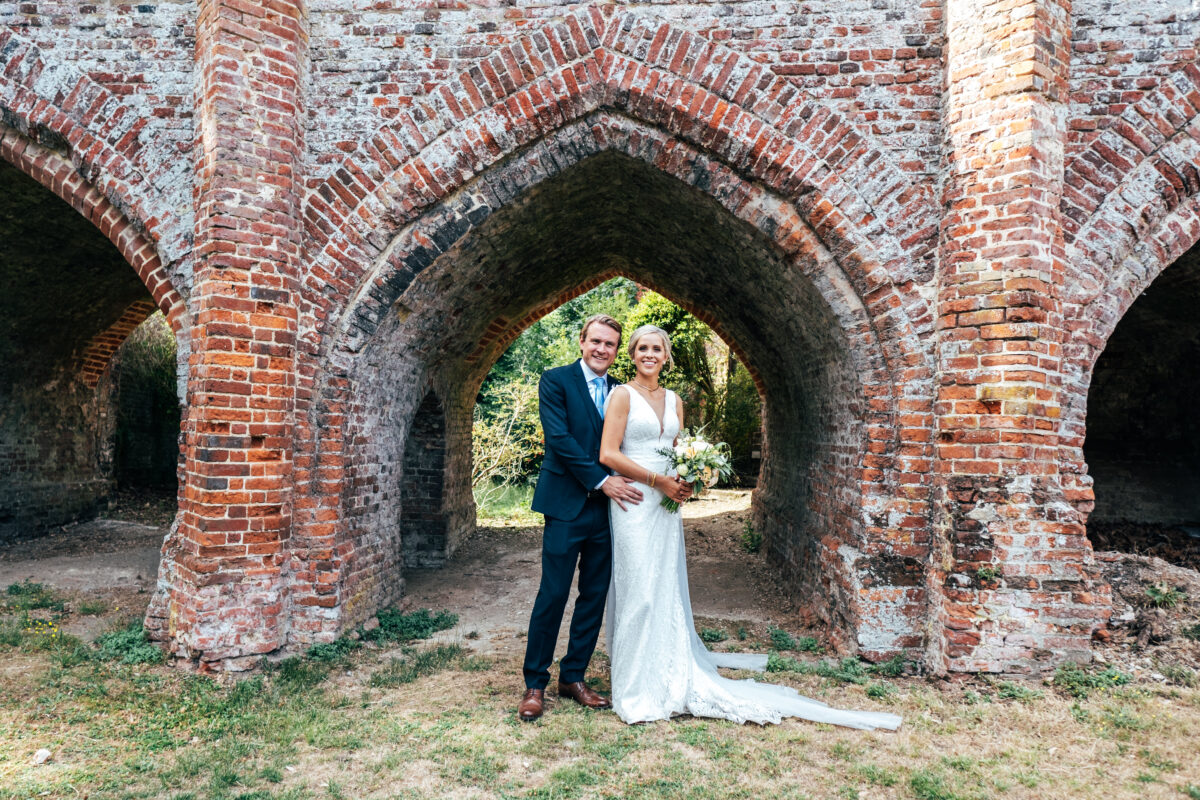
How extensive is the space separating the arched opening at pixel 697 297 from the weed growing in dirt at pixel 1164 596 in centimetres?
196

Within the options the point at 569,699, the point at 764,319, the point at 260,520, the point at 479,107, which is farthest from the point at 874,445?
the point at 260,520

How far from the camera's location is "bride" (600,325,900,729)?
4121mm

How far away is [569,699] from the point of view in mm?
4375

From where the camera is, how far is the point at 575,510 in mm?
4164

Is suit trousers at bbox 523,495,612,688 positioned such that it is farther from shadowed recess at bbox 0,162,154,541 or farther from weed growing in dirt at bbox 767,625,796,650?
shadowed recess at bbox 0,162,154,541

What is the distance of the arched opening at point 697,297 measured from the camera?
5270 millimetres

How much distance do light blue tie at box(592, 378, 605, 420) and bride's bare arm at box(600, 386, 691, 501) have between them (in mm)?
198

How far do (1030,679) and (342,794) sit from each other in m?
4.05

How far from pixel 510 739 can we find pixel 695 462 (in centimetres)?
179

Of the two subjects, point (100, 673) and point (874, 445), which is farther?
point (874, 445)

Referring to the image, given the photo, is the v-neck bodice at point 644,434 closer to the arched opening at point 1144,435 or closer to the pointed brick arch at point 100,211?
the pointed brick arch at point 100,211

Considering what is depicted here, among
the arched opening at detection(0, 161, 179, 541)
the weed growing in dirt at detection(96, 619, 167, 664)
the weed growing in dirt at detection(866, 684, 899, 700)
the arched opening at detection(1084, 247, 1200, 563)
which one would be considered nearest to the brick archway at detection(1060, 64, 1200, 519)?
the weed growing in dirt at detection(866, 684, 899, 700)

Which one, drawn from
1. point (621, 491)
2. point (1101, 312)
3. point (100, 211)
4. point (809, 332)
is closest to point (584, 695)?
point (621, 491)

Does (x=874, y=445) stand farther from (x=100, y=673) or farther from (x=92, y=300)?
(x=92, y=300)
